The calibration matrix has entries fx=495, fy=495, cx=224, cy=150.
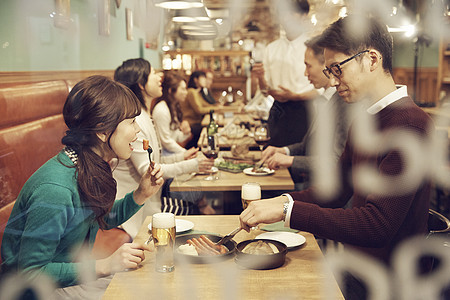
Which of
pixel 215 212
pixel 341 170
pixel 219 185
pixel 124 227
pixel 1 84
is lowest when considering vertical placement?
pixel 215 212

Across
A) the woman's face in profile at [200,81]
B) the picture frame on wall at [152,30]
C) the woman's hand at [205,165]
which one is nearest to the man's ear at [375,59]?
the woman's hand at [205,165]

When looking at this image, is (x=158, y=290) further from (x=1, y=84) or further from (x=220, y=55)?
(x=220, y=55)

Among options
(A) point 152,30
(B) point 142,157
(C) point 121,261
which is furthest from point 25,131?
(A) point 152,30

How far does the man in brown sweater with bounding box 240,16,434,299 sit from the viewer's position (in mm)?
1004

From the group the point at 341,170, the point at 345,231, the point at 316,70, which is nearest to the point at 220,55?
the point at 316,70

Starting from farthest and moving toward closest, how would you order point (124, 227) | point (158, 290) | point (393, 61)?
point (124, 227) → point (393, 61) → point (158, 290)

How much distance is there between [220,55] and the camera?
6.21m

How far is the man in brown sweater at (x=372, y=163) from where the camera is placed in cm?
100

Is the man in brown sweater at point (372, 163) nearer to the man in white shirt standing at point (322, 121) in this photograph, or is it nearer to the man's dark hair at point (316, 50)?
the man in white shirt standing at point (322, 121)

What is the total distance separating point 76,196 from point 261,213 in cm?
37

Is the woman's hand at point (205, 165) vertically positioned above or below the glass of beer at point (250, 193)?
below

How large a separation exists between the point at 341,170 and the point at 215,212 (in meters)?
1.19

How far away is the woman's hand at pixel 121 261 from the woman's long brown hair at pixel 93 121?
14cm

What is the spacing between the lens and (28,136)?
4.52 feet
